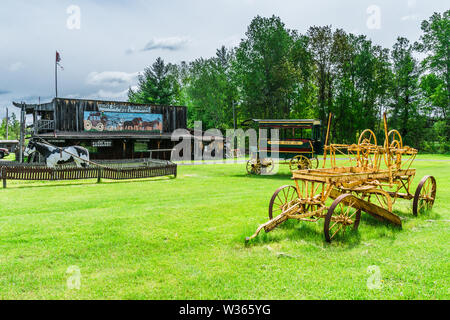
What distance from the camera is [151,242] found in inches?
256

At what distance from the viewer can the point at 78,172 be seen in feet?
55.9

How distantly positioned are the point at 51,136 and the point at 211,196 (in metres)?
20.9

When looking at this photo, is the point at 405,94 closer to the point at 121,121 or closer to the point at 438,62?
the point at 438,62

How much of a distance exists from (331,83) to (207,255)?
5267cm

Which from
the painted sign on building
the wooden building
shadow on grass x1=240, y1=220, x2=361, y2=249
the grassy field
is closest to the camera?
the grassy field

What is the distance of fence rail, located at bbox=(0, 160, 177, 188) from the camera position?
1568 cm

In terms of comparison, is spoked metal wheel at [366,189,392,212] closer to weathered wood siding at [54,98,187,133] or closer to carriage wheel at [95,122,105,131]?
carriage wheel at [95,122,105,131]

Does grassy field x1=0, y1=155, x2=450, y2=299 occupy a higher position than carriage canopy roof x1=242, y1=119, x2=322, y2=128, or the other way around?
carriage canopy roof x1=242, y1=119, x2=322, y2=128

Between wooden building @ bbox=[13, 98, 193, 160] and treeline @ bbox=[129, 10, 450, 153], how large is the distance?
647 inches

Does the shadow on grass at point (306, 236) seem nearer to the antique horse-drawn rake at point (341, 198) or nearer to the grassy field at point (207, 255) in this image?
the grassy field at point (207, 255)

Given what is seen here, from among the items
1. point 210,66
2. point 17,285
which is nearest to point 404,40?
point 210,66

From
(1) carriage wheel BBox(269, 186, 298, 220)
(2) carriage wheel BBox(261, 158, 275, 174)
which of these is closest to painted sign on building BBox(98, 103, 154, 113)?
(2) carriage wheel BBox(261, 158, 275, 174)

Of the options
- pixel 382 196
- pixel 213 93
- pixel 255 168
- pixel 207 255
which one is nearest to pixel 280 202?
pixel 382 196
